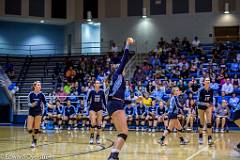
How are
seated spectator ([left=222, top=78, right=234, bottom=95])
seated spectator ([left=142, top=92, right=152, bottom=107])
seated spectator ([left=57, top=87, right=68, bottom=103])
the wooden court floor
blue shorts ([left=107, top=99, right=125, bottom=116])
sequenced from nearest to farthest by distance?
1. blue shorts ([left=107, top=99, right=125, bottom=116])
2. the wooden court floor
3. seated spectator ([left=142, top=92, right=152, bottom=107])
4. seated spectator ([left=222, top=78, right=234, bottom=95])
5. seated spectator ([left=57, top=87, right=68, bottom=103])

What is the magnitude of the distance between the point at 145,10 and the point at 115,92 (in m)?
26.5

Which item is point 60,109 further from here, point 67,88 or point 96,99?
point 96,99

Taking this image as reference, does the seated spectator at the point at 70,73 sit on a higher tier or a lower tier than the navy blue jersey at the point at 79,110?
higher

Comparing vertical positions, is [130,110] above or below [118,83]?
below

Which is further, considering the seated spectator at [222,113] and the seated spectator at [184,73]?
the seated spectator at [184,73]

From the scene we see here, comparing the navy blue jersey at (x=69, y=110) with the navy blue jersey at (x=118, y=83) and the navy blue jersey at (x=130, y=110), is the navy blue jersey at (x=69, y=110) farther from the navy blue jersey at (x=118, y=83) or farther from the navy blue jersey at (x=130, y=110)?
the navy blue jersey at (x=118, y=83)

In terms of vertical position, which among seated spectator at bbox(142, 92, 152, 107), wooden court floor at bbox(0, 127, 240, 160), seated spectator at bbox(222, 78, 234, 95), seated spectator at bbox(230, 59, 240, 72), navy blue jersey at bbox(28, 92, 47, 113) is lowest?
wooden court floor at bbox(0, 127, 240, 160)

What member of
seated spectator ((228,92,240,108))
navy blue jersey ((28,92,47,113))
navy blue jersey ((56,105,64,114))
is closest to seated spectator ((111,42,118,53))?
navy blue jersey ((56,105,64,114))

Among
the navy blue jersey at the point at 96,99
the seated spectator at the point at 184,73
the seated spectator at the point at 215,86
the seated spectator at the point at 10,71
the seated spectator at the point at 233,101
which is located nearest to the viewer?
the navy blue jersey at the point at 96,99

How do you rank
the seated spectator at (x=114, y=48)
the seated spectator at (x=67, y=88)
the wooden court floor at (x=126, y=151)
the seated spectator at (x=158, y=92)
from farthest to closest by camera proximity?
the seated spectator at (x=114, y=48)
the seated spectator at (x=67, y=88)
the seated spectator at (x=158, y=92)
the wooden court floor at (x=126, y=151)

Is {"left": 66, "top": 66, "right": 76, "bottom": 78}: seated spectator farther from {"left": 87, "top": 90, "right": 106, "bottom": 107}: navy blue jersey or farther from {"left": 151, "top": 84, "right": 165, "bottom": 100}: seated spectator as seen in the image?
{"left": 87, "top": 90, "right": 106, "bottom": 107}: navy blue jersey

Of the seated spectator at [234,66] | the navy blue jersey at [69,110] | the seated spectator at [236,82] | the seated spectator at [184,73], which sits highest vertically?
the seated spectator at [234,66]

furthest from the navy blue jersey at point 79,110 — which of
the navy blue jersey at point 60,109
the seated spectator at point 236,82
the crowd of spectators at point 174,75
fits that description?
the seated spectator at point 236,82

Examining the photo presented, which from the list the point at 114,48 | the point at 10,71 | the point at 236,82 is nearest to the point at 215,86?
the point at 236,82
